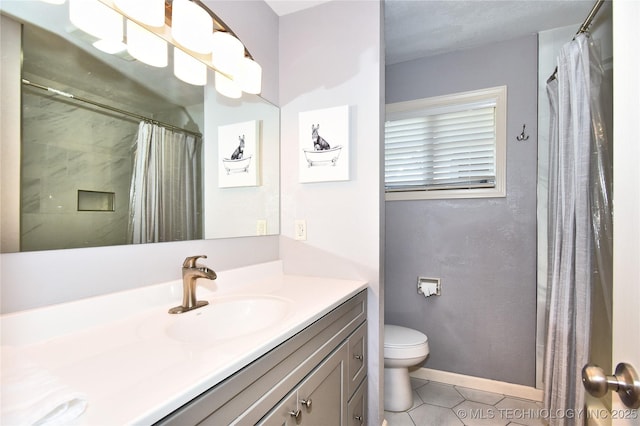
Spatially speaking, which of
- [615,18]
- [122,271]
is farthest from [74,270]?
[615,18]

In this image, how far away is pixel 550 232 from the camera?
5.89 ft

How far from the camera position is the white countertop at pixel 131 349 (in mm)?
527

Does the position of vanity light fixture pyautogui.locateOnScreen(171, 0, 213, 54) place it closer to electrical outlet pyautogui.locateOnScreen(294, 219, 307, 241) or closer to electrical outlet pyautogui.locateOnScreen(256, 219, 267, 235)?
electrical outlet pyautogui.locateOnScreen(256, 219, 267, 235)

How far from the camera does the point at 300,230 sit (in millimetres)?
1738

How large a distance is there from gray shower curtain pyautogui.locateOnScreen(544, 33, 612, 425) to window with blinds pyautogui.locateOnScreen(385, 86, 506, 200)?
1.48 feet

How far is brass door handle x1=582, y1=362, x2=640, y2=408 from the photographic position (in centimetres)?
49

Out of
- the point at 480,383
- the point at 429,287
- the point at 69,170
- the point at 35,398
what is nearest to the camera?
the point at 35,398

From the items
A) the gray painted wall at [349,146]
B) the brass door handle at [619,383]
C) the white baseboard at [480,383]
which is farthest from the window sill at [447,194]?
A: the brass door handle at [619,383]

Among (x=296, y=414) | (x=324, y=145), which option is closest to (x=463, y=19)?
(x=324, y=145)

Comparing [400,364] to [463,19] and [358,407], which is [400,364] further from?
[463,19]

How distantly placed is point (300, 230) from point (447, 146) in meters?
1.34

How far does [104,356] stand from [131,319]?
29cm

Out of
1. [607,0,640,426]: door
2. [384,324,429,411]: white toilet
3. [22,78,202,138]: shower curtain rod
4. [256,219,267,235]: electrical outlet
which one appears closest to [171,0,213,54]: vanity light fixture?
[22,78,202,138]: shower curtain rod

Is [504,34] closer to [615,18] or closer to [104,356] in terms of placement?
[615,18]
